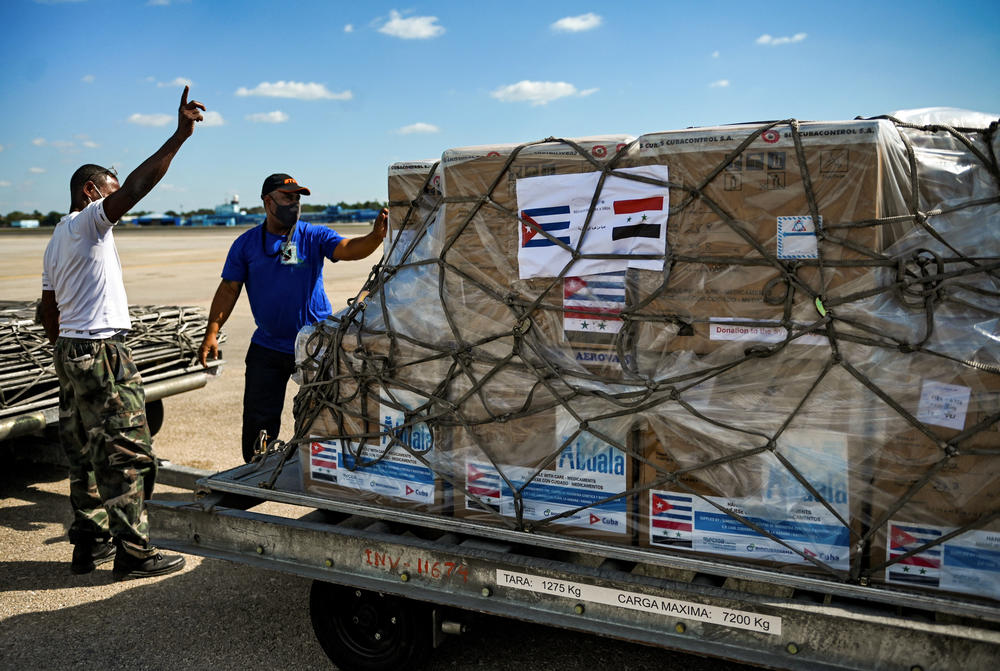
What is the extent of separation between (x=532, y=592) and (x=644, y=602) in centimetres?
38

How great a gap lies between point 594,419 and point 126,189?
243 cm

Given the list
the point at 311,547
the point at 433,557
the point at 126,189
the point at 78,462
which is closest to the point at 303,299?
the point at 126,189

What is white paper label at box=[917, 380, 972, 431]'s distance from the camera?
2.28m

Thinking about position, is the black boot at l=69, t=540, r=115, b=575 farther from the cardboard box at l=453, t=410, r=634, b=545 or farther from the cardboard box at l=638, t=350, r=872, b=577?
the cardboard box at l=638, t=350, r=872, b=577

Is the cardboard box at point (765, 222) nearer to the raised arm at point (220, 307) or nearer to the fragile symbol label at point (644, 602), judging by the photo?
the fragile symbol label at point (644, 602)

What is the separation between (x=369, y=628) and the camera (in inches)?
126

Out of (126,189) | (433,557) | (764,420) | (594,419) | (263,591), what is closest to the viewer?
(764,420)

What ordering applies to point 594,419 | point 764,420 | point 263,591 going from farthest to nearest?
point 263,591 → point 594,419 → point 764,420

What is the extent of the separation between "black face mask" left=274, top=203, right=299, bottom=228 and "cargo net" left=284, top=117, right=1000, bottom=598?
168 centimetres

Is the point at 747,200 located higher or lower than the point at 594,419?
higher

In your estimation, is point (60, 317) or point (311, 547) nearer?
point (311, 547)

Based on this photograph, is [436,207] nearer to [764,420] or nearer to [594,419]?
[594,419]

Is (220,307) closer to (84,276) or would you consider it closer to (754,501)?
(84,276)

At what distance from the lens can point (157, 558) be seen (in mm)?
4223
